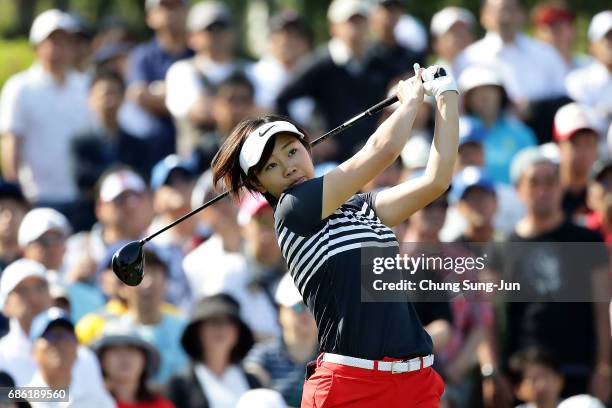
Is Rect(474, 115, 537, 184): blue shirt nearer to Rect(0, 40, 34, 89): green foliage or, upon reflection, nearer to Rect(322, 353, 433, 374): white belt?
Rect(322, 353, 433, 374): white belt

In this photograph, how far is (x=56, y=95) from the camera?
10.6m

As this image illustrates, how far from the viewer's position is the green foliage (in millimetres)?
13852

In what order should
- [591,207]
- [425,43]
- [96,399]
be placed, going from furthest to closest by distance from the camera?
[425,43] → [591,207] → [96,399]

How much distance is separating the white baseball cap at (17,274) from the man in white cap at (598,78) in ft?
14.8

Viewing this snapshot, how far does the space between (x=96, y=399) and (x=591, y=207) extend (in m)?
3.69

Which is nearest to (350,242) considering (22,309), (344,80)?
(22,309)

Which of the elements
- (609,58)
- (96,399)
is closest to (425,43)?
(609,58)

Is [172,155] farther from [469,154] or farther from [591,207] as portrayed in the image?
[591,207]

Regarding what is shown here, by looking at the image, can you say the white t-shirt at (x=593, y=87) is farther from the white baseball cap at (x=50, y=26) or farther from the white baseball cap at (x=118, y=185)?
the white baseball cap at (x=50, y=26)

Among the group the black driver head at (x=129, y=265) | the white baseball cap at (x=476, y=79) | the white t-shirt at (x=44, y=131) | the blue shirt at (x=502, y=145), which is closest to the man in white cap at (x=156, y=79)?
the white t-shirt at (x=44, y=131)

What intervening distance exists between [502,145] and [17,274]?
3566mm

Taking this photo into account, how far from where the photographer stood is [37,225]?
29.9 ft

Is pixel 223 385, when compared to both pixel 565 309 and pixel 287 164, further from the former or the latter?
pixel 287 164

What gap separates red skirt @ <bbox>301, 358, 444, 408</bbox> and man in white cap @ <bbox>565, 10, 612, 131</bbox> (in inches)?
Answer: 221
